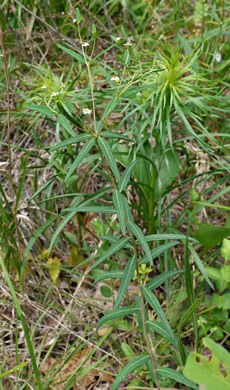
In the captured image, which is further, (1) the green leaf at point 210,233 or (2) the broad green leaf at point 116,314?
(1) the green leaf at point 210,233

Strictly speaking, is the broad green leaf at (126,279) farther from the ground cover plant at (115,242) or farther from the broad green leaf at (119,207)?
the broad green leaf at (119,207)

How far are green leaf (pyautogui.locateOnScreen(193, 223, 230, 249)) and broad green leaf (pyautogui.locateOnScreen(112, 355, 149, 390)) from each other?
22.2 inches

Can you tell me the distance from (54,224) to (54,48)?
0.94 meters

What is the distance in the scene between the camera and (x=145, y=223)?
6.14 feet

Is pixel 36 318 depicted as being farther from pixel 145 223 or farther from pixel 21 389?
pixel 145 223

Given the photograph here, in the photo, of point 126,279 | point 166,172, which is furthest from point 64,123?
point 166,172

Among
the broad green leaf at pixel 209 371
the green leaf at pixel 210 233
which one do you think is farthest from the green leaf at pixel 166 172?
the broad green leaf at pixel 209 371

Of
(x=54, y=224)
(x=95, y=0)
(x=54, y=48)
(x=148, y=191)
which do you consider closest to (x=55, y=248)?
(x=54, y=224)

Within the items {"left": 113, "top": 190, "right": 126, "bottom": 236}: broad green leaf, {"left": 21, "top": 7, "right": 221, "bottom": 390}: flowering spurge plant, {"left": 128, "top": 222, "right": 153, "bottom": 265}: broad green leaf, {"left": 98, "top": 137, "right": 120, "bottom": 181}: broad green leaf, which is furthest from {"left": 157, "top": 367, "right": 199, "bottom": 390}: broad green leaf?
{"left": 98, "top": 137, "right": 120, "bottom": 181}: broad green leaf

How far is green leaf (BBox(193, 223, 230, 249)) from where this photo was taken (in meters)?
1.64

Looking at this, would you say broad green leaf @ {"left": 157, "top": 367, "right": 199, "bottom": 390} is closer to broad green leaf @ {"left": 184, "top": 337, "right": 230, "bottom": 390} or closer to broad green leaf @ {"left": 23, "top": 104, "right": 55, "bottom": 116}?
broad green leaf @ {"left": 184, "top": 337, "right": 230, "bottom": 390}

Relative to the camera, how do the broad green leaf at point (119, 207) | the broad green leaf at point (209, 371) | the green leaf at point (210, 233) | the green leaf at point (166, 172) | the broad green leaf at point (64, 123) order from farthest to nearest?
the green leaf at point (166, 172) < the green leaf at point (210, 233) < the broad green leaf at point (64, 123) < the broad green leaf at point (119, 207) < the broad green leaf at point (209, 371)

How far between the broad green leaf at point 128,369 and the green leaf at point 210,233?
564mm

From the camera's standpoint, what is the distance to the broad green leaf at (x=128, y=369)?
3.96ft
